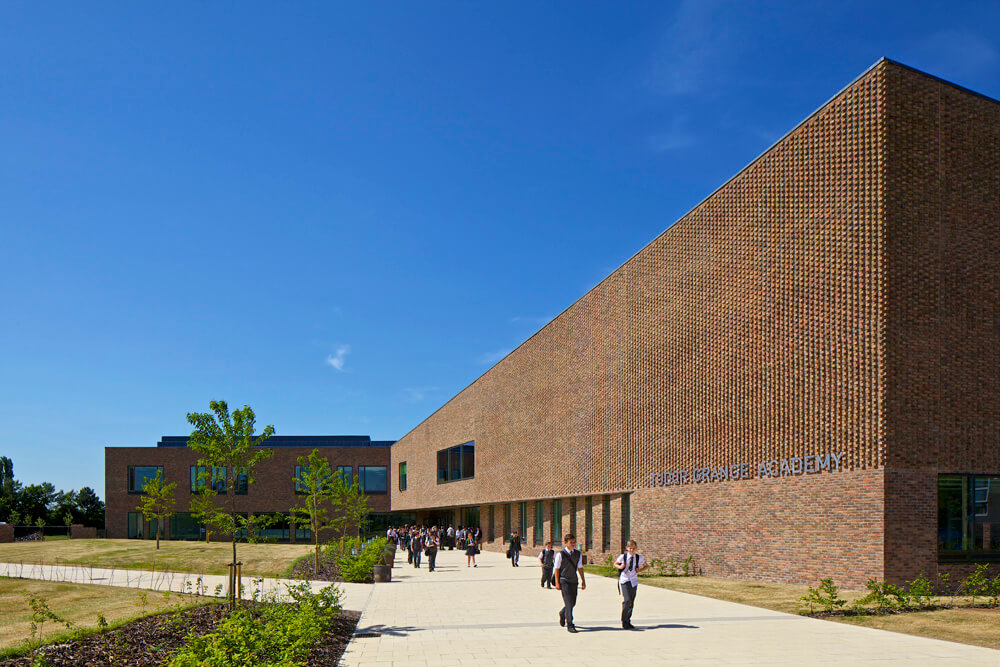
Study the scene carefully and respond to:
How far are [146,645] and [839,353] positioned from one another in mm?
17304

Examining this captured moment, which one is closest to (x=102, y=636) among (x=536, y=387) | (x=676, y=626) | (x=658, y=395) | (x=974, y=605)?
(x=676, y=626)

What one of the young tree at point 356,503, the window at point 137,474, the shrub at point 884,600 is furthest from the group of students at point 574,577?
the window at point 137,474

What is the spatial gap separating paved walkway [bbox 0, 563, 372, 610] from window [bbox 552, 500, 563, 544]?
55.8ft

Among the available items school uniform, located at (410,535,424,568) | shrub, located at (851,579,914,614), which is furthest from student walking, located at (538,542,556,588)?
school uniform, located at (410,535,424,568)

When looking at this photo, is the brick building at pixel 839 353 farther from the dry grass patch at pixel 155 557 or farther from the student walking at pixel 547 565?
the dry grass patch at pixel 155 557

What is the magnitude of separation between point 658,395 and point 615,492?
17.6 feet

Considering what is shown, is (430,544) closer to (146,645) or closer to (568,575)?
(568,575)

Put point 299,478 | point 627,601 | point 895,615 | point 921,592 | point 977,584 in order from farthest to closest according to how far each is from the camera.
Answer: point 299,478 < point 977,584 < point 921,592 < point 895,615 < point 627,601

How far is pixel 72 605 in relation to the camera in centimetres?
1914

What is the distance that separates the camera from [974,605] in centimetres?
1852

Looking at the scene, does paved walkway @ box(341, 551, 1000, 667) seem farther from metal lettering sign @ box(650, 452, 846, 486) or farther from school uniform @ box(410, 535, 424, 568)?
school uniform @ box(410, 535, 424, 568)

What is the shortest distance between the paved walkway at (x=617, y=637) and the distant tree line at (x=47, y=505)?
7169 centimetres

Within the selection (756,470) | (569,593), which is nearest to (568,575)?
(569,593)

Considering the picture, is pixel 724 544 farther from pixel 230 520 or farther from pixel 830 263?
pixel 230 520
